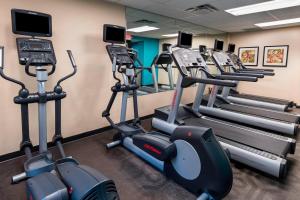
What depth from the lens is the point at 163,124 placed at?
3.44 metres

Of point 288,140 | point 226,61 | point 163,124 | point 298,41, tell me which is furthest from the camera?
point 298,41

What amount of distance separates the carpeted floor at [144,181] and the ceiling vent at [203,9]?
2.85 m

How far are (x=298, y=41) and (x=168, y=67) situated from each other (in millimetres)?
3888

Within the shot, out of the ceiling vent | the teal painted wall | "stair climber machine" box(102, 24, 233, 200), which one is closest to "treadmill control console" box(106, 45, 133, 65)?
"stair climber machine" box(102, 24, 233, 200)

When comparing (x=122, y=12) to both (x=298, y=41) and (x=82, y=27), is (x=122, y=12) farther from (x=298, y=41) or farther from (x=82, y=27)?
(x=298, y=41)

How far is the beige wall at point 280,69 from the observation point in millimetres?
5598

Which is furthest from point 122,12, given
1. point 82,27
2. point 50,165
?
point 50,165

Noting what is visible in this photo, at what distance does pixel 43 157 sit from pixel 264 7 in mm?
4378

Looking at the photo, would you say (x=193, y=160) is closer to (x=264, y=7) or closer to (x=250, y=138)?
(x=250, y=138)

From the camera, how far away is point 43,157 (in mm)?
2076

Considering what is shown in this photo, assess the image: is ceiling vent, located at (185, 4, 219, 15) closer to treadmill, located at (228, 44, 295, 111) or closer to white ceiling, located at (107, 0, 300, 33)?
white ceiling, located at (107, 0, 300, 33)

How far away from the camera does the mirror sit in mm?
4401

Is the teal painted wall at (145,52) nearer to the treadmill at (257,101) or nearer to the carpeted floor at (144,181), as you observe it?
the treadmill at (257,101)

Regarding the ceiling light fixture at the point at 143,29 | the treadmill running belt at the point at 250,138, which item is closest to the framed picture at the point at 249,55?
the ceiling light fixture at the point at 143,29
